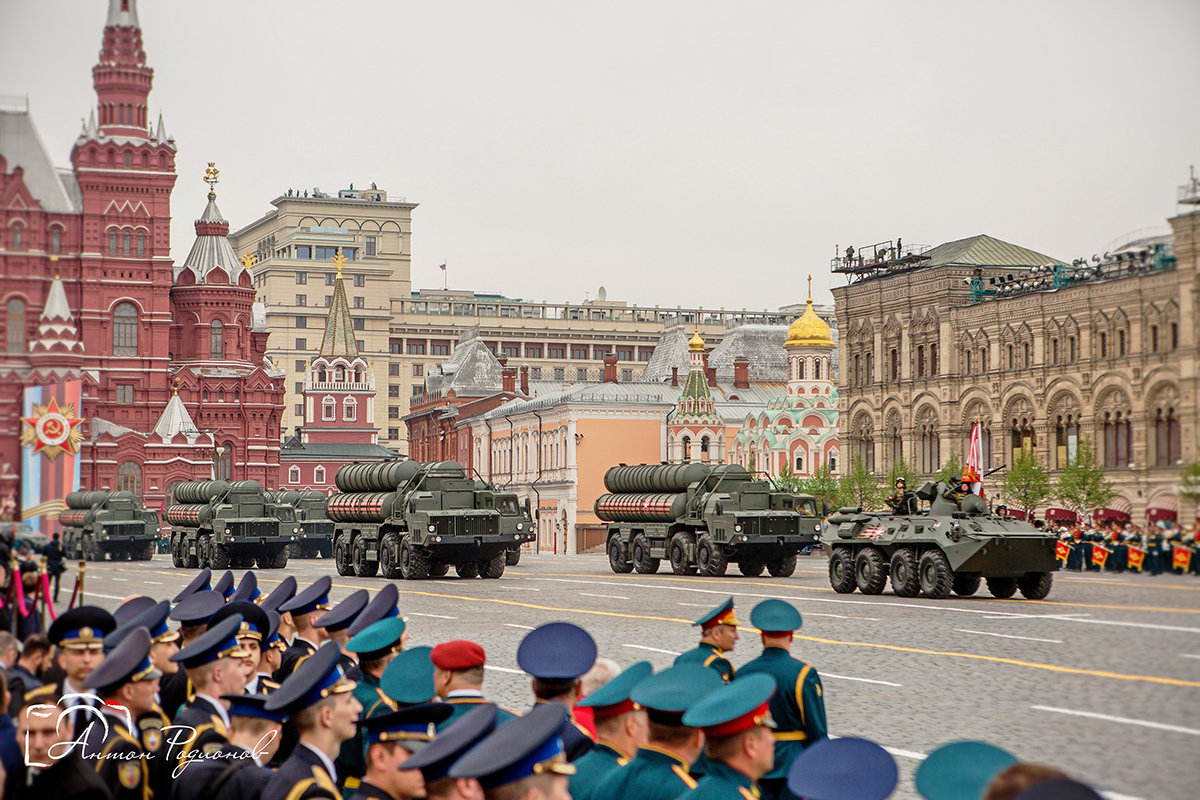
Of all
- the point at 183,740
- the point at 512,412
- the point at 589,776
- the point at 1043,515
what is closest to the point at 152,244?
the point at 1043,515

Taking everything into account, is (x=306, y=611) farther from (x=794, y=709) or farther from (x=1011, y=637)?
(x=1011, y=637)

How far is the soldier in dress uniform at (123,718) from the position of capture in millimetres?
6113

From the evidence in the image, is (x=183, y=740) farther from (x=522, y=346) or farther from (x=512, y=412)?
(x=522, y=346)

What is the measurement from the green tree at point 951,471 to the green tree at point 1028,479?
118 inches

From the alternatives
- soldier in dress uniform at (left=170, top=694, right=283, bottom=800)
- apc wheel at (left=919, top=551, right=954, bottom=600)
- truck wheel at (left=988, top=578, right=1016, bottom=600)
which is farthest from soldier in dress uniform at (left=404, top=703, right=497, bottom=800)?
apc wheel at (left=919, top=551, right=954, bottom=600)

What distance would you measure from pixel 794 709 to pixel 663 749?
225cm

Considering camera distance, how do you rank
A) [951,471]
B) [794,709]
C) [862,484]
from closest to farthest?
[794,709] → [951,471] → [862,484]

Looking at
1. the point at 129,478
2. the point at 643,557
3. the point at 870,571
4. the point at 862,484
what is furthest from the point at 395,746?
the point at 129,478

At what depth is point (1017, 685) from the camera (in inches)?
445

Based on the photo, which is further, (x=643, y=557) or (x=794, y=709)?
(x=643, y=557)

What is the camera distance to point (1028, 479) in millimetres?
11695

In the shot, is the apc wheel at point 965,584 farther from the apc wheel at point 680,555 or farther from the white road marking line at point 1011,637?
the apc wheel at point 680,555

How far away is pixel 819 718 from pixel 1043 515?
493cm

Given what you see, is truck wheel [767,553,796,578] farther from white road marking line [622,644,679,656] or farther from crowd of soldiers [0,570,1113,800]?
crowd of soldiers [0,570,1113,800]
